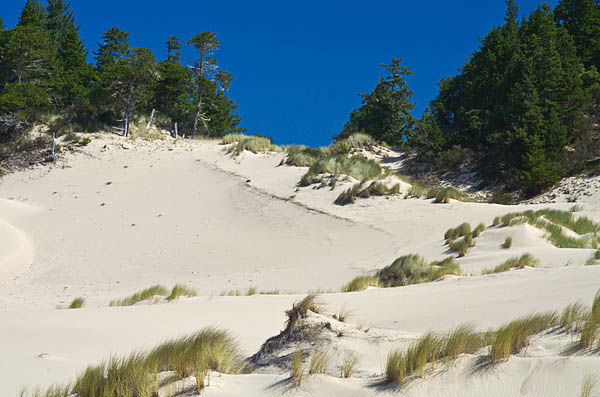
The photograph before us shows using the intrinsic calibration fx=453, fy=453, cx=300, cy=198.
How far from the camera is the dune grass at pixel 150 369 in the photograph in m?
2.38

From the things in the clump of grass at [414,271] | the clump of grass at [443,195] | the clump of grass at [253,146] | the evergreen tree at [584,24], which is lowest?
the clump of grass at [414,271]

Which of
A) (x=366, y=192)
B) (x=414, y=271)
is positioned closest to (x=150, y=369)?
(x=414, y=271)

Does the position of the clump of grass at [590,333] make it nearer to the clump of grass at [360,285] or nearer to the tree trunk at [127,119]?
the clump of grass at [360,285]

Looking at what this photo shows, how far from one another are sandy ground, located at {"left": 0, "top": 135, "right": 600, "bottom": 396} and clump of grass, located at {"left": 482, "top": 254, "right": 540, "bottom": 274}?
0.71 feet

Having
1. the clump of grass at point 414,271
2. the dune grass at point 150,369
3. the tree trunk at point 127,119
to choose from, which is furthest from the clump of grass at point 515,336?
the tree trunk at point 127,119

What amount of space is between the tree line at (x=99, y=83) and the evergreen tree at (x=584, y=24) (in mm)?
21714

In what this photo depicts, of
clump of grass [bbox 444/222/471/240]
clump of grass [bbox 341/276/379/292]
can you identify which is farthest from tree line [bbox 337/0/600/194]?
clump of grass [bbox 341/276/379/292]

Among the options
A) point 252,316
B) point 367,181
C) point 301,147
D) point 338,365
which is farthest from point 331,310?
point 301,147

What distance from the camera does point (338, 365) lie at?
2.83 metres

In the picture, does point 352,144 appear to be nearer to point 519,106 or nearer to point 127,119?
point 519,106

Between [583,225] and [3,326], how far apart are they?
415 inches

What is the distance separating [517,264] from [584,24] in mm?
24977

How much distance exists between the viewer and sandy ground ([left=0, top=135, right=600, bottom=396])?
10.2 feet

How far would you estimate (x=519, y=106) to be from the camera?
702 inches
